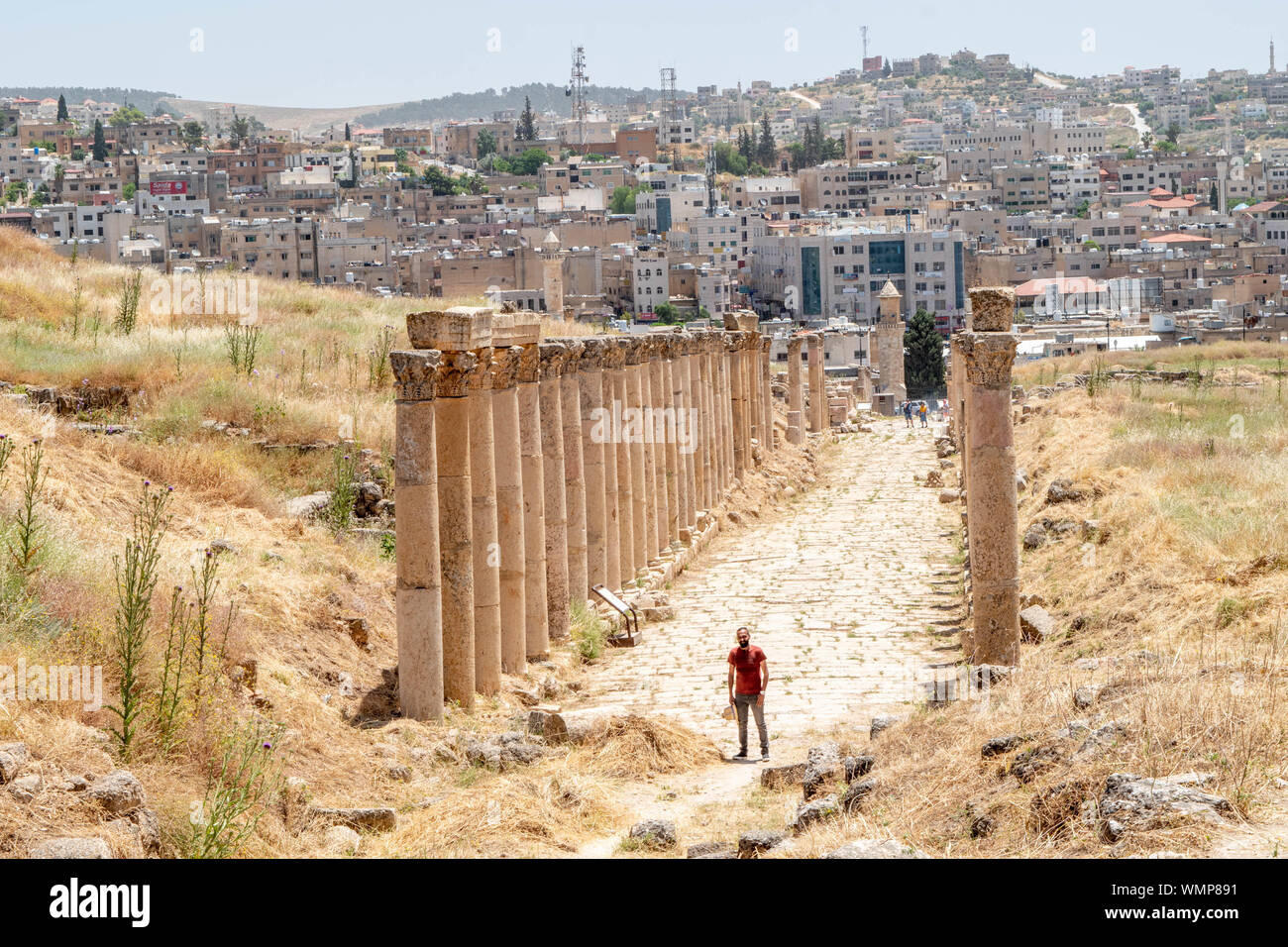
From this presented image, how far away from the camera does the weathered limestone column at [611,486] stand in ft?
64.7

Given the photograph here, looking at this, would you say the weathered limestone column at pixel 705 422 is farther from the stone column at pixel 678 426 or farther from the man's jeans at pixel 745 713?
the man's jeans at pixel 745 713

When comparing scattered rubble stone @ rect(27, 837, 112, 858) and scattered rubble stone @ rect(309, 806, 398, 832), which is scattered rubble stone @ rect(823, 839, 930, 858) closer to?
scattered rubble stone @ rect(309, 806, 398, 832)

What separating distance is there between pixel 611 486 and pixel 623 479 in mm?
921

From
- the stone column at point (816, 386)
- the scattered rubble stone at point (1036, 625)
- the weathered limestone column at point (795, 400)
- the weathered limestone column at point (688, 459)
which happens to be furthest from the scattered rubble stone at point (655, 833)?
the stone column at point (816, 386)

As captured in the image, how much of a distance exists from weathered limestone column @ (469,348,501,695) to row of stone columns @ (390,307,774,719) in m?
0.01

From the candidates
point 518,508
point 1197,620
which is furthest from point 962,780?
point 518,508

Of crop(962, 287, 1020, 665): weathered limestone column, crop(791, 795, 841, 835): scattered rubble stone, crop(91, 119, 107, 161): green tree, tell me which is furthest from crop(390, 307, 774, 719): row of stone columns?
crop(91, 119, 107, 161): green tree

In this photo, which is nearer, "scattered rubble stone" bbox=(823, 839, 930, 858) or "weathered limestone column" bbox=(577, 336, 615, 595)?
"scattered rubble stone" bbox=(823, 839, 930, 858)

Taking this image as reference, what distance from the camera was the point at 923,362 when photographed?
78.4m

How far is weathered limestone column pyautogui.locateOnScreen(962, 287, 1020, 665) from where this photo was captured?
14.4m

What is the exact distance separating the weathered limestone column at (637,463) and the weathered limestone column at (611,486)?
84 centimetres

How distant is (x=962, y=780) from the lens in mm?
9719
